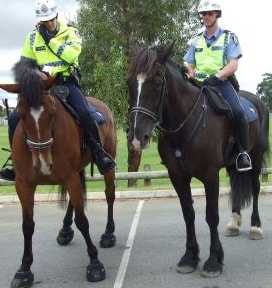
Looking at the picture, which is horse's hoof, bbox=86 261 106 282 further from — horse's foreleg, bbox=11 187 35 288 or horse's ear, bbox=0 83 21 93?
horse's ear, bbox=0 83 21 93

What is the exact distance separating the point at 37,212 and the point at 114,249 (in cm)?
318

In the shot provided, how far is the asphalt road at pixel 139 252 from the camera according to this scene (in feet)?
17.5

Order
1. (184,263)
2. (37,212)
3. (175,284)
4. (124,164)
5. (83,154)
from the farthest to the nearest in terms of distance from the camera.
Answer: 1. (124,164)
2. (37,212)
3. (83,154)
4. (184,263)
5. (175,284)

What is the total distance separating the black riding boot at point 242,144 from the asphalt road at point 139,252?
1.10 meters

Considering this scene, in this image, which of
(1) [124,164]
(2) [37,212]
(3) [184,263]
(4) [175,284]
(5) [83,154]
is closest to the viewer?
(4) [175,284]

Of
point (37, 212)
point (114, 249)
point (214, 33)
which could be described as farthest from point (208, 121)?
point (37, 212)

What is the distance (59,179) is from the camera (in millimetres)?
5434

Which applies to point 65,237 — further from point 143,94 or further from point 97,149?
point 143,94

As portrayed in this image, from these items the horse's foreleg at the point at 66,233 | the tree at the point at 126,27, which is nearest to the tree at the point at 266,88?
the tree at the point at 126,27

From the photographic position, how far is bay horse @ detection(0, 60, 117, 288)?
15.8 feet

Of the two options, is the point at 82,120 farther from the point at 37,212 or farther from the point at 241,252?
the point at 37,212

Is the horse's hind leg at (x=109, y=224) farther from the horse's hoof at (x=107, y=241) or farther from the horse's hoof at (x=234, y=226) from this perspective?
the horse's hoof at (x=234, y=226)

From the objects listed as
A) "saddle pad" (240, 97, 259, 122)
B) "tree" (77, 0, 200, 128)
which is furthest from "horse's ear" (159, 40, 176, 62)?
"tree" (77, 0, 200, 128)

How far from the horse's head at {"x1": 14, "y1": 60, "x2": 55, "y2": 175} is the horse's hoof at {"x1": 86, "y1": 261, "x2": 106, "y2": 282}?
4.07 ft
